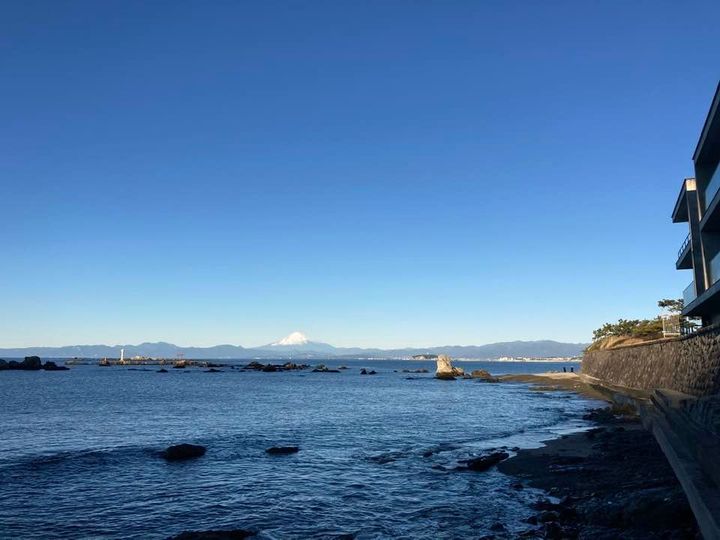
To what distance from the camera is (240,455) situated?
94.8 ft

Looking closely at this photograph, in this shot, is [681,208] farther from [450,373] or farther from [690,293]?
[450,373]

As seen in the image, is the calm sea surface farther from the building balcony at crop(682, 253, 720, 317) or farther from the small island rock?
the small island rock

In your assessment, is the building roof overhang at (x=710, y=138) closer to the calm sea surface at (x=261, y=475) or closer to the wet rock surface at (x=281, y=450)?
the calm sea surface at (x=261, y=475)

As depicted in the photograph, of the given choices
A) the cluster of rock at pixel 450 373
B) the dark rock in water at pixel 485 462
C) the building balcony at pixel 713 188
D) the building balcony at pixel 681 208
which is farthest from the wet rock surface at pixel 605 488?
the cluster of rock at pixel 450 373

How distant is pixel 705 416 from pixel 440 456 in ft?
48.4

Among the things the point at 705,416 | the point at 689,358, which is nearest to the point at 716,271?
the point at 689,358

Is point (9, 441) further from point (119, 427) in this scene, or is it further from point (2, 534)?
point (2, 534)

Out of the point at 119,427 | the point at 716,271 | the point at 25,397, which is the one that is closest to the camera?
the point at 716,271

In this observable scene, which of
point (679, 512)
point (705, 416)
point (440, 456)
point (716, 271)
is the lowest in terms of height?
point (440, 456)

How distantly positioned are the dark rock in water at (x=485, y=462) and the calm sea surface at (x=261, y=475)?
79 centimetres

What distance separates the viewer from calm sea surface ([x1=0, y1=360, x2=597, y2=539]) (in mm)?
17062

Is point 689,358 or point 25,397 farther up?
point 689,358

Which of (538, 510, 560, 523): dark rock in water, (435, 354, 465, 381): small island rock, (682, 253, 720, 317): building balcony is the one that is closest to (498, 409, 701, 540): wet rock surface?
(538, 510, 560, 523): dark rock in water

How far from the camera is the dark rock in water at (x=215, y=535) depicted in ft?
49.1
